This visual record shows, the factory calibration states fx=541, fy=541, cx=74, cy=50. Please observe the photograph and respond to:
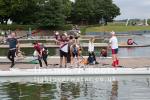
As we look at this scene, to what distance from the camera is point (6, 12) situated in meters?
99.6

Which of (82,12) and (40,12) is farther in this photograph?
(82,12)

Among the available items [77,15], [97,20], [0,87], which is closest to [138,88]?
[0,87]

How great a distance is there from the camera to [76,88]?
19.5 meters

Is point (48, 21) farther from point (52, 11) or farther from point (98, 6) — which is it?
point (98, 6)

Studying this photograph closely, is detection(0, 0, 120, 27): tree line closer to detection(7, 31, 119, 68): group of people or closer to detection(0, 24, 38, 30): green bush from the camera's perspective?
detection(0, 24, 38, 30): green bush

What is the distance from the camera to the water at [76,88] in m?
17.5

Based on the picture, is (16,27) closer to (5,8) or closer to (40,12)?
(40,12)

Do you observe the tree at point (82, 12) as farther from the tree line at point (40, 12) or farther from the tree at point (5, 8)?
the tree at point (5, 8)

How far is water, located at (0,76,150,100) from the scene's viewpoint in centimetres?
1755

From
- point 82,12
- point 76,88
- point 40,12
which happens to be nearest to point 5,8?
point 40,12

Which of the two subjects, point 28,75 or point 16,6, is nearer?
point 28,75

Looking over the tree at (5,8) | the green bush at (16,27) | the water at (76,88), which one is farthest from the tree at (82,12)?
the water at (76,88)

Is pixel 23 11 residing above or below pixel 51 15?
above

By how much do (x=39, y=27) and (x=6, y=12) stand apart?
30.2ft
